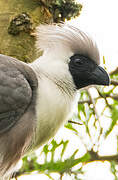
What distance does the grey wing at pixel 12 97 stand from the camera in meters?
2.84

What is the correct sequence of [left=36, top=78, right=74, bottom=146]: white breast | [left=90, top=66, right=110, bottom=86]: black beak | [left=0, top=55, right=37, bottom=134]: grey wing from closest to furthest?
[left=0, top=55, right=37, bottom=134]: grey wing
[left=36, top=78, right=74, bottom=146]: white breast
[left=90, top=66, right=110, bottom=86]: black beak

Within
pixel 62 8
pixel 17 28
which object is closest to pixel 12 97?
pixel 17 28

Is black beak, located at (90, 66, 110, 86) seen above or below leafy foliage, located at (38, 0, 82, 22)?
below

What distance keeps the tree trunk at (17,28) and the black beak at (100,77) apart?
1.72 feet

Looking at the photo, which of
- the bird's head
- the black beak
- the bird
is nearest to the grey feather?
the bird

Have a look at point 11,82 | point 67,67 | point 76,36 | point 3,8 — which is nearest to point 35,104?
point 11,82

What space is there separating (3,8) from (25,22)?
239 millimetres

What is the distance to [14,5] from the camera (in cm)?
346

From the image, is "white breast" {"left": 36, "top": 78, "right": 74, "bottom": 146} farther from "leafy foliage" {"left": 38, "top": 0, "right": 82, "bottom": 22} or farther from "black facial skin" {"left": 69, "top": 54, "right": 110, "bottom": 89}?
"leafy foliage" {"left": 38, "top": 0, "right": 82, "bottom": 22}

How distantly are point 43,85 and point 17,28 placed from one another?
1.98ft

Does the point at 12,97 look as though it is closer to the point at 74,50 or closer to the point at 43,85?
the point at 43,85

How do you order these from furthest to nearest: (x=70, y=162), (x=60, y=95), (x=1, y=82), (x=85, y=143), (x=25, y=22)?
(x=85, y=143), (x=70, y=162), (x=25, y=22), (x=60, y=95), (x=1, y=82)

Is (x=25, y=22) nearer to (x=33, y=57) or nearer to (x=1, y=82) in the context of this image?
(x=33, y=57)

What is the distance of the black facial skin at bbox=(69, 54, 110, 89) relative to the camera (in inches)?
131
